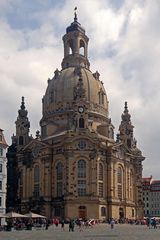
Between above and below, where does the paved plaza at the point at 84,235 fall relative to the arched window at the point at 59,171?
below

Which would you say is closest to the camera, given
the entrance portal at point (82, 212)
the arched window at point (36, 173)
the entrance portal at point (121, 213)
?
the entrance portal at point (82, 212)

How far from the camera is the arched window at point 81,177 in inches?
3912

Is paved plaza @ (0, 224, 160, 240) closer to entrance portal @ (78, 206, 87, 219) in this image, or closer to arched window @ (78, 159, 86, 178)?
entrance portal @ (78, 206, 87, 219)

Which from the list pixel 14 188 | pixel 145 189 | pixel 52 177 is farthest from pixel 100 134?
pixel 145 189

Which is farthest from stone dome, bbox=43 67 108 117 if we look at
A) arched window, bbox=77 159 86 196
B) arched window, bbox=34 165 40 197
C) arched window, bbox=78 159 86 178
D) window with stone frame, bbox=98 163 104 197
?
arched window, bbox=77 159 86 196

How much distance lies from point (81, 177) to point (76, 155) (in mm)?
4540

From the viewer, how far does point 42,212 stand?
102 metres

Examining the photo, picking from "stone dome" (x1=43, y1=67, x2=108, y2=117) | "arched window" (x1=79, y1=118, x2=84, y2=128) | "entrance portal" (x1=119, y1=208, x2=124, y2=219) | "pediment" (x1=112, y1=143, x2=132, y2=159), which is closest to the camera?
"arched window" (x1=79, y1=118, x2=84, y2=128)

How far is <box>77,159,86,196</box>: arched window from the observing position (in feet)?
326

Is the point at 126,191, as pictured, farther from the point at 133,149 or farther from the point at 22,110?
the point at 22,110

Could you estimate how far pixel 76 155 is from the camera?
329ft

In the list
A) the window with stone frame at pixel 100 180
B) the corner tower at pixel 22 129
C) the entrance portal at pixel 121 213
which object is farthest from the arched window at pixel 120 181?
the corner tower at pixel 22 129

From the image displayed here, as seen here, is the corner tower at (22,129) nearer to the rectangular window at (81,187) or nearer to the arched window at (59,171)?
the arched window at (59,171)

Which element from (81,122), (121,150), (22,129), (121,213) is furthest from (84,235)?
(22,129)
